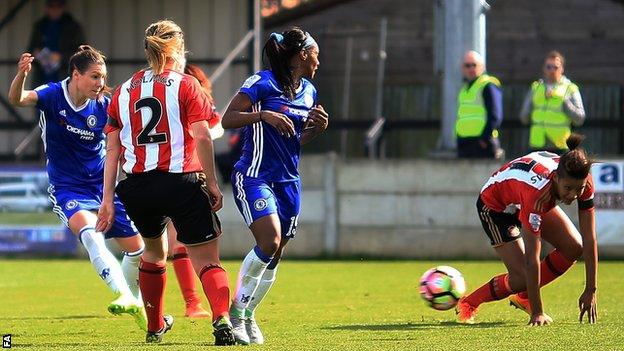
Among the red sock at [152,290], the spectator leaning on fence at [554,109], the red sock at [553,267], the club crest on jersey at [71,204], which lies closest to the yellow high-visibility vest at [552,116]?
the spectator leaning on fence at [554,109]

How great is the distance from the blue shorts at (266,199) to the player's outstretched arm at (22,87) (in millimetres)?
1652

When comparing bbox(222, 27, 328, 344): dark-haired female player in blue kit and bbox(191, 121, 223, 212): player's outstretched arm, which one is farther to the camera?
bbox(222, 27, 328, 344): dark-haired female player in blue kit

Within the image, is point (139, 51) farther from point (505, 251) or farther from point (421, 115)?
point (505, 251)

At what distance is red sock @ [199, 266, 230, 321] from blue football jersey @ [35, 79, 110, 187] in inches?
81.9

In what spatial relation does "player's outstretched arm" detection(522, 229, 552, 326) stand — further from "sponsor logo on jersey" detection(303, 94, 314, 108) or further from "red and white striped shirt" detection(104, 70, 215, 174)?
"red and white striped shirt" detection(104, 70, 215, 174)

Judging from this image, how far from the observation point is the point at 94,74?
9641mm

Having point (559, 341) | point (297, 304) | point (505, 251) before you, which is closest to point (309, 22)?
point (297, 304)

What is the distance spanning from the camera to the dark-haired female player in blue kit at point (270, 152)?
8.52 metres

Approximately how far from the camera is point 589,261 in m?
9.29

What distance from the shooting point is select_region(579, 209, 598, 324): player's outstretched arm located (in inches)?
363

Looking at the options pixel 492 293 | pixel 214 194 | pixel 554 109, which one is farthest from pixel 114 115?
pixel 554 109

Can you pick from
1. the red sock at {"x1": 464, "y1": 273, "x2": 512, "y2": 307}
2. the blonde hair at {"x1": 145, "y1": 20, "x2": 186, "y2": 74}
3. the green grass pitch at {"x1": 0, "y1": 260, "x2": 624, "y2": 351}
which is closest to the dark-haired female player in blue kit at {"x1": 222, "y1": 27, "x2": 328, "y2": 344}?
the green grass pitch at {"x1": 0, "y1": 260, "x2": 624, "y2": 351}

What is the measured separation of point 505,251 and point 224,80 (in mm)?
12770

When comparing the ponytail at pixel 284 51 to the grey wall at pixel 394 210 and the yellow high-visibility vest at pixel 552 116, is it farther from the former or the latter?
the yellow high-visibility vest at pixel 552 116
